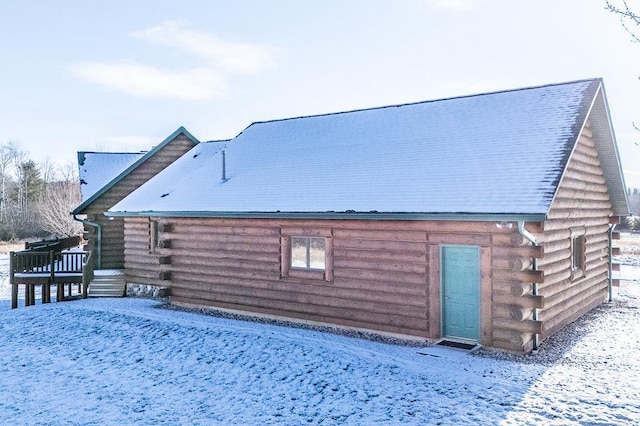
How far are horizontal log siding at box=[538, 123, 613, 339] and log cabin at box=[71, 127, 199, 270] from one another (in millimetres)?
16907

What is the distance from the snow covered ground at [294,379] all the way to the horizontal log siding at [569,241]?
74cm

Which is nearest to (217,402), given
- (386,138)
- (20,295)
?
(386,138)

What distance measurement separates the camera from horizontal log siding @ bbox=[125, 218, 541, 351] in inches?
424

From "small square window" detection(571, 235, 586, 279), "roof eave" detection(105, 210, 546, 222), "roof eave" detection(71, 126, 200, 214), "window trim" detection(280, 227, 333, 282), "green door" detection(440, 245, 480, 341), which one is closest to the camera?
"roof eave" detection(105, 210, 546, 222)

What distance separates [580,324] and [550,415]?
693cm

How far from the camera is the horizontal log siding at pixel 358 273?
1077cm

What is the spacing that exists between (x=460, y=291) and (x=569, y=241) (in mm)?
4021

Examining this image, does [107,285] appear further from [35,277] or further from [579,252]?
[579,252]

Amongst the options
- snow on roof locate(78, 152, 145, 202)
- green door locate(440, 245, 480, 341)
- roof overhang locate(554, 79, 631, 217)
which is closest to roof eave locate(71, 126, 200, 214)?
snow on roof locate(78, 152, 145, 202)

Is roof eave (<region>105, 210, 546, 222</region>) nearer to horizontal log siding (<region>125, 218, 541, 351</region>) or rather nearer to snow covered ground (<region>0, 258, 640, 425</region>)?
horizontal log siding (<region>125, 218, 541, 351</region>)

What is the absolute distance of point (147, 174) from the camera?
23156mm

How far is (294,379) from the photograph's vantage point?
948 cm

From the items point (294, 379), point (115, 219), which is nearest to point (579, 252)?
point (294, 379)

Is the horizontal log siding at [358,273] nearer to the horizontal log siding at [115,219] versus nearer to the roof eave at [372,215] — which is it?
the roof eave at [372,215]
